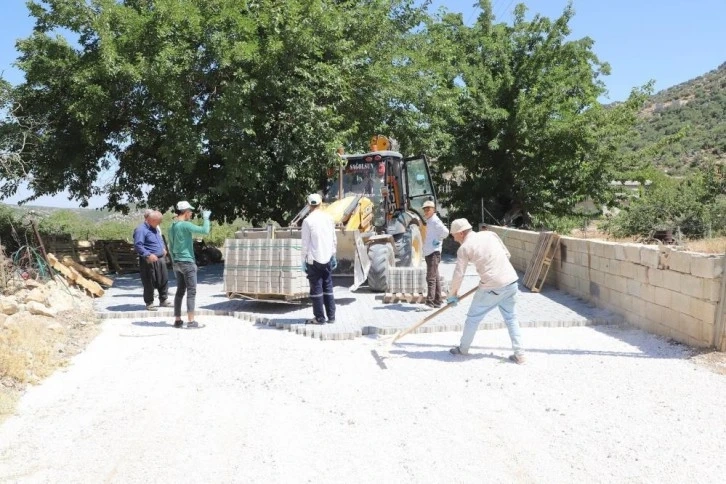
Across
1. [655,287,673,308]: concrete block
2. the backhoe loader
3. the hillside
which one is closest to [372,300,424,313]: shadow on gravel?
the backhoe loader

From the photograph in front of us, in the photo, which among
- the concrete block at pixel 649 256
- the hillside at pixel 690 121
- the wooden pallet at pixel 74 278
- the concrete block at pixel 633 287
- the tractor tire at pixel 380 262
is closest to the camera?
the concrete block at pixel 649 256

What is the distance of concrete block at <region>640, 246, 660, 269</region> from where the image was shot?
24.5ft

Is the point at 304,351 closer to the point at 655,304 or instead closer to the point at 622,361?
the point at 622,361

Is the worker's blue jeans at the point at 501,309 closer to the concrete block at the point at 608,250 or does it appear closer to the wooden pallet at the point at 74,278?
the concrete block at the point at 608,250

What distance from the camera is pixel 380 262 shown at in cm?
1098

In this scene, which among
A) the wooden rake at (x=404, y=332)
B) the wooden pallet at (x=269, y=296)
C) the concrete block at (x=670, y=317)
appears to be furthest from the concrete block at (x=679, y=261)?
the wooden pallet at (x=269, y=296)

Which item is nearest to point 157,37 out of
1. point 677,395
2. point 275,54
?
point 275,54

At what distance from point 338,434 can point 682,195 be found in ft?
54.0

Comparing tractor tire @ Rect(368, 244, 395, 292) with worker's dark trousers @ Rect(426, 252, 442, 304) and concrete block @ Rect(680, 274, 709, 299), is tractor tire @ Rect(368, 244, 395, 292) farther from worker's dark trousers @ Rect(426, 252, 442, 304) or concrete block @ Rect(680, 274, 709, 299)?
concrete block @ Rect(680, 274, 709, 299)

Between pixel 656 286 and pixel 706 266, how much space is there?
1.11 metres

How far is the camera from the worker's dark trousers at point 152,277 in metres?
9.94

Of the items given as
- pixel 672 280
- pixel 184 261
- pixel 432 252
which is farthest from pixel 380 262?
pixel 672 280

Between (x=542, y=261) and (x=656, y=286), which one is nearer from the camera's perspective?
(x=656, y=286)

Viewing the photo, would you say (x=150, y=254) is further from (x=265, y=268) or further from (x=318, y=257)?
(x=318, y=257)
